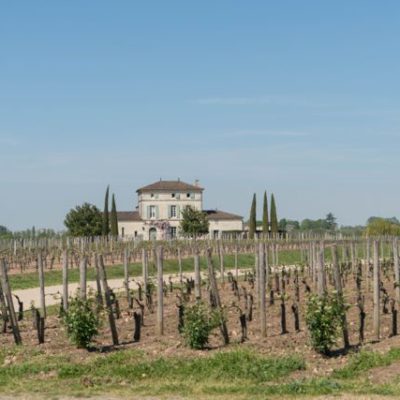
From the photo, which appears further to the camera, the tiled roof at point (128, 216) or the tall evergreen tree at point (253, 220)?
the tiled roof at point (128, 216)

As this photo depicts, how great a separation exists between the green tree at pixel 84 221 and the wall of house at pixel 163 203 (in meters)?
20.1

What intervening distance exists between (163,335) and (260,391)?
5.85 metres

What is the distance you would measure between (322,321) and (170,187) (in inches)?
3769

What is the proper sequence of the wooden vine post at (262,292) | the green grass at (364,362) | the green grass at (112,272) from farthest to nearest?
the green grass at (112,272) < the wooden vine post at (262,292) < the green grass at (364,362)

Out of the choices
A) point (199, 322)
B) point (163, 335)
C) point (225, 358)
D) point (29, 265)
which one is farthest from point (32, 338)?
point (29, 265)

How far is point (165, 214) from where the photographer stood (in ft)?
355

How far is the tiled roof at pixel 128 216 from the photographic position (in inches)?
4228

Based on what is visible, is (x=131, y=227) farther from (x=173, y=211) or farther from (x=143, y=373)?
(x=143, y=373)

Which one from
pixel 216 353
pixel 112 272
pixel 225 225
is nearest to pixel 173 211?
pixel 225 225

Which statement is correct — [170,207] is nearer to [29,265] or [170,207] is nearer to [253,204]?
[253,204]

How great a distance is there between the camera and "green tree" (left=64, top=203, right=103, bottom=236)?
87125 millimetres

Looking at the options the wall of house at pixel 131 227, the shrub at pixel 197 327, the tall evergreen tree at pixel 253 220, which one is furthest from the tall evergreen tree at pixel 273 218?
the shrub at pixel 197 327

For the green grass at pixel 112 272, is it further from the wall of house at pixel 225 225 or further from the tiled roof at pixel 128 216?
the wall of house at pixel 225 225

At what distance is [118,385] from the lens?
1294cm
